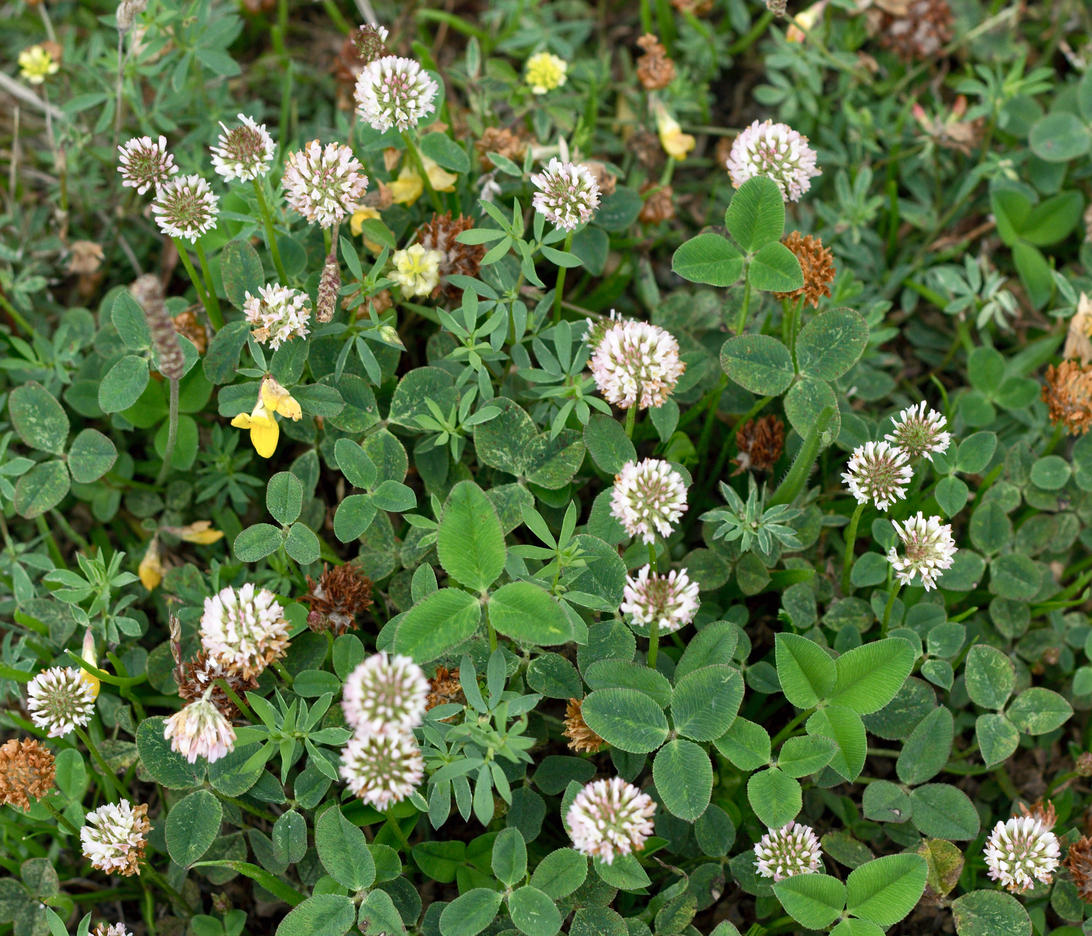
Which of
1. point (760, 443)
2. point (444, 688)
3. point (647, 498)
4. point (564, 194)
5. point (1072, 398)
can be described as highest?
point (564, 194)

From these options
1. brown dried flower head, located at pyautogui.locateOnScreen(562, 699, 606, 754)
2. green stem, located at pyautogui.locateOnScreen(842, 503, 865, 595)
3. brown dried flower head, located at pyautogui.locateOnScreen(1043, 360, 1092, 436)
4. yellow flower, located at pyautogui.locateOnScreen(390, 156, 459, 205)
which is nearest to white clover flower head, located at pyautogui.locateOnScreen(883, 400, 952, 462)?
green stem, located at pyautogui.locateOnScreen(842, 503, 865, 595)

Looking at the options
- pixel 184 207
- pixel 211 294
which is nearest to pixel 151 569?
pixel 211 294

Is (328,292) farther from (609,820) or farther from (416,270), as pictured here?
(609,820)

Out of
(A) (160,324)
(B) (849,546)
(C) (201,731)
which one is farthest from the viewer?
(B) (849,546)

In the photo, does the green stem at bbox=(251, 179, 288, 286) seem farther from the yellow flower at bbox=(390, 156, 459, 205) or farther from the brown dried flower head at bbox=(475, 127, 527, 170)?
the brown dried flower head at bbox=(475, 127, 527, 170)

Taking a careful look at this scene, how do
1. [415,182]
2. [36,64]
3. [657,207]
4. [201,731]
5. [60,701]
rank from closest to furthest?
[201,731], [60,701], [415,182], [657,207], [36,64]

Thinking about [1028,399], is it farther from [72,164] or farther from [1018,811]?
[72,164]

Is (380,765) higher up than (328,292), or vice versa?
(328,292)

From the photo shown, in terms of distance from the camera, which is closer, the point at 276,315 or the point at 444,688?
the point at 444,688
